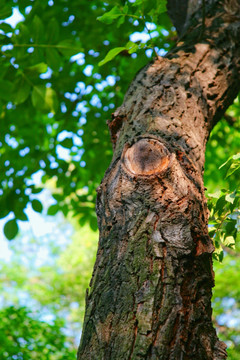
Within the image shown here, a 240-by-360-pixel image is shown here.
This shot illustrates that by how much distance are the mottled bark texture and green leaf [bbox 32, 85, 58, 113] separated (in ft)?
2.55

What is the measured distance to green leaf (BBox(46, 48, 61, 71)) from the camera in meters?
2.44

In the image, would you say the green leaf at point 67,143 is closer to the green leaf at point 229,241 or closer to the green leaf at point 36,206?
the green leaf at point 36,206

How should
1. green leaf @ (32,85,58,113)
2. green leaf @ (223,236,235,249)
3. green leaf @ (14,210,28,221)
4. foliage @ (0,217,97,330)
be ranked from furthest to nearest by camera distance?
foliage @ (0,217,97,330)
green leaf @ (14,210,28,221)
green leaf @ (32,85,58,113)
green leaf @ (223,236,235,249)

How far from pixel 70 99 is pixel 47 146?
3.28ft

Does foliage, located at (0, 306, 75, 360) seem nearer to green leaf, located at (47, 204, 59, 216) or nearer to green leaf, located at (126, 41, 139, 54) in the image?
green leaf, located at (47, 204, 59, 216)

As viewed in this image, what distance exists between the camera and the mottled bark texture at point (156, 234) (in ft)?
3.86

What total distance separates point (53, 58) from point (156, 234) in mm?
1626

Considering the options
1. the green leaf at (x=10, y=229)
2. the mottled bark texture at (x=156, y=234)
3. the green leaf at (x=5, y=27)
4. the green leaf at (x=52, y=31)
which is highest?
the green leaf at (x=52, y=31)

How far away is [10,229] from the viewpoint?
317cm

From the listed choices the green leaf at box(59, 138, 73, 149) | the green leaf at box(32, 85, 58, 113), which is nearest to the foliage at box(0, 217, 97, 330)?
the green leaf at box(59, 138, 73, 149)

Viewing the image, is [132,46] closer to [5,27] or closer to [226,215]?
[5,27]

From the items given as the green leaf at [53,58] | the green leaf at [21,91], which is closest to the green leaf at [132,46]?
the green leaf at [53,58]

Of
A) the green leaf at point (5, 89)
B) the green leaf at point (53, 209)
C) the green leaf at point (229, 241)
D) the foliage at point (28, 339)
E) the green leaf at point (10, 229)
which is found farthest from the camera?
the green leaf at point (53, 209)

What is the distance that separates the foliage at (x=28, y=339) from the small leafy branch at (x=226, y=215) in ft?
9.58
